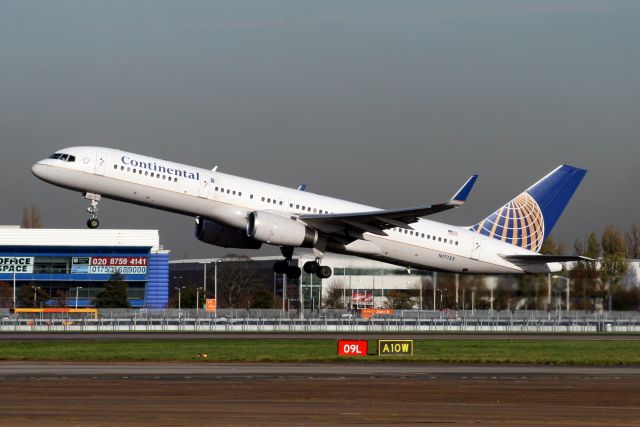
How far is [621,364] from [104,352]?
2279 centimetres

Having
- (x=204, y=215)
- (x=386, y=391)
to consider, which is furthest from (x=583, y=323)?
(x=386, y=391)

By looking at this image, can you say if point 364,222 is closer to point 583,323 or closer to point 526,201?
point 526,201

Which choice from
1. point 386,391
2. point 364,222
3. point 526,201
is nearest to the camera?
point 386,391

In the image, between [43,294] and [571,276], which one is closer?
[571,276]

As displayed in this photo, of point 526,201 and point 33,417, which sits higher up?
point 526,201

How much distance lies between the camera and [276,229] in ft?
182

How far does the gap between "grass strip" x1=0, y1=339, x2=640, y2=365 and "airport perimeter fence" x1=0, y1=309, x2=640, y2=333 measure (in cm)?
1265

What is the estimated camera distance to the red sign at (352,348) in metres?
51.1

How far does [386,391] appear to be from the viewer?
34.0 metres

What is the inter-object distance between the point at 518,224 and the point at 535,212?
203 cm

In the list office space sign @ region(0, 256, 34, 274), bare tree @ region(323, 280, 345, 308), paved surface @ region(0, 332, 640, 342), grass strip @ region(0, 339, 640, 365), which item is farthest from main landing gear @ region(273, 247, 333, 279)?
office space sign @ region(0, 256, 34, 274)

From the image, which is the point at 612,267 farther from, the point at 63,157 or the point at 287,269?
the point at 63,157

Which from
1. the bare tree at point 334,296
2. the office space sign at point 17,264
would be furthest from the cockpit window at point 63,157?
the office space sign at point 17,264

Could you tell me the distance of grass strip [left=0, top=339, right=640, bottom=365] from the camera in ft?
160
